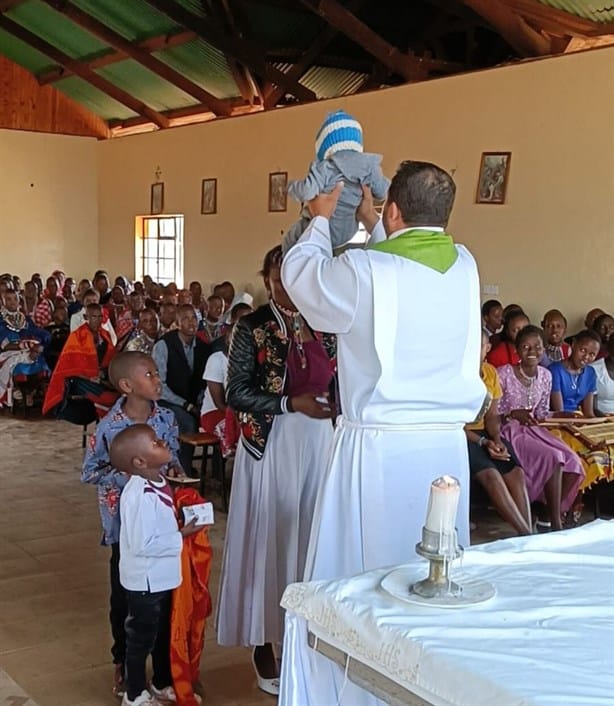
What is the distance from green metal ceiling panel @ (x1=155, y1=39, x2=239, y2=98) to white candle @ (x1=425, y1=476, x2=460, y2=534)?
376 inches

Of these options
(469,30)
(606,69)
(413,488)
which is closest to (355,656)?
(413,488)

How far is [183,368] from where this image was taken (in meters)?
5.38

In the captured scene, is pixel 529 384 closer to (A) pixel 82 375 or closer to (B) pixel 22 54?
(A) pixel 82 375

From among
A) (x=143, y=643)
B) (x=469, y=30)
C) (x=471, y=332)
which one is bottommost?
(x=143, y=643)

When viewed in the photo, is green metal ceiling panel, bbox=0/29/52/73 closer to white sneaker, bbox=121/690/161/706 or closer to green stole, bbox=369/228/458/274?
white sneaker, bbox=121/690/161/706

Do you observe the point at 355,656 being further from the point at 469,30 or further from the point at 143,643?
the point at 469,30

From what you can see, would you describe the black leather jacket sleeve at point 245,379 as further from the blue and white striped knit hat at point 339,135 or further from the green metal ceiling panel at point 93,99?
the green metal ceiling panel at point 93,99

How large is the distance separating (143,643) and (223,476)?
270 centimetres

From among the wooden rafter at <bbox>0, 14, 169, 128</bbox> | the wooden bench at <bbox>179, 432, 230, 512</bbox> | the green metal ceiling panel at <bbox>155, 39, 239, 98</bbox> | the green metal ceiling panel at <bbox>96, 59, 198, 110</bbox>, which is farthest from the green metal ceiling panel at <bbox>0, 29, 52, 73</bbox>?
the wooden bench at <bbox>179, 432, 230, 512</bbox>

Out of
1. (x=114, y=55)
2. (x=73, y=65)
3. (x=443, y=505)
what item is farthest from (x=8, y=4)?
(x=443, y=505)

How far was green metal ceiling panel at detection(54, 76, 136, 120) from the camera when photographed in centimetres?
1285

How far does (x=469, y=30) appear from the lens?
A: 9164mm

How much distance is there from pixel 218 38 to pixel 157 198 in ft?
10.7

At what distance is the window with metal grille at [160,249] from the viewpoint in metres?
12.3
